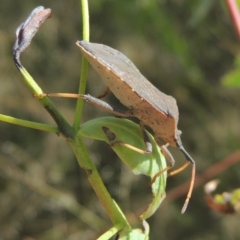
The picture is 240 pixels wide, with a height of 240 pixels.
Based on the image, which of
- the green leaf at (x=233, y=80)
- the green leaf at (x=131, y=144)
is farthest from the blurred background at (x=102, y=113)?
the green leaf at (x=131, y=144)

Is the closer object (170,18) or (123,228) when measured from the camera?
(123,228)

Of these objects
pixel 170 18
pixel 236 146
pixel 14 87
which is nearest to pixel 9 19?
pixel 14 87

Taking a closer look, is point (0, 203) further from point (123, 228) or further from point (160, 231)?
point (123, 228)

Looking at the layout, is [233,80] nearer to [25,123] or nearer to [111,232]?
[111,232]

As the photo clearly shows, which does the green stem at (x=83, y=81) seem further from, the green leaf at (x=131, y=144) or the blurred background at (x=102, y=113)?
the blurred background at (x=102, y=113)

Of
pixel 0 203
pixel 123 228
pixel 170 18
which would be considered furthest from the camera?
pixel 0 203

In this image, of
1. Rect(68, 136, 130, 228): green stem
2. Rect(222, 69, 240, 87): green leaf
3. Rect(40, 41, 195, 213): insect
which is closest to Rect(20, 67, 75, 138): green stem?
Rect(68, 136, 130, 228): green stem
